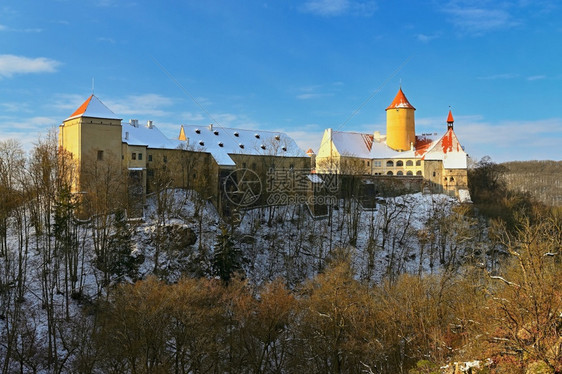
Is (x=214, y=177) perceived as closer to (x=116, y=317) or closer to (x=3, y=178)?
(x=3, y=178)

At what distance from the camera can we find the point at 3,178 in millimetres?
31172

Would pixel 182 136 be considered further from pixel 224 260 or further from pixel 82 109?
pixel 224 260

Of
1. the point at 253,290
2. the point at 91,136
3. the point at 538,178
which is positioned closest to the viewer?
the point at 253,290

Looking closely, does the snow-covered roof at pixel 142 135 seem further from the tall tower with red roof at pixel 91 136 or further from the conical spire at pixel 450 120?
the conical spire at pixel 450 120

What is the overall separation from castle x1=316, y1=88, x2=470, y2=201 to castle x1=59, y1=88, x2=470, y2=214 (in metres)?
0.11

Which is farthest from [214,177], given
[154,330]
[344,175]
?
[154,330]

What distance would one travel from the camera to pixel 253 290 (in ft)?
98.8

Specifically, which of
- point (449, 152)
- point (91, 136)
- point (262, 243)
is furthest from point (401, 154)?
point (91, 136)

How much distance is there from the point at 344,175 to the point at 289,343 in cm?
2744

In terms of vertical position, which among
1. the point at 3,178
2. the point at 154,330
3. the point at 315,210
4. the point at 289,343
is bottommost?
the point at 289,343

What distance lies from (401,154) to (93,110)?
116ft

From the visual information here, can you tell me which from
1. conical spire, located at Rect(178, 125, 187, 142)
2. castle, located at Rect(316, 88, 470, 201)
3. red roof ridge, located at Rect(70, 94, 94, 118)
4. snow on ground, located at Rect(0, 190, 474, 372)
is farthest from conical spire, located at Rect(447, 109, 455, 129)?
red roof ridge, located at Rect(70, 94, 94, 118)

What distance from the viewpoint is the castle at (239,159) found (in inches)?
1455

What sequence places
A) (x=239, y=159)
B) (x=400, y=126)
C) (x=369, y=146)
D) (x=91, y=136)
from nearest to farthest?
(x=91, y=136)
(x=239, y=159)
(x=400, y=126)
(x=369, y=146)
